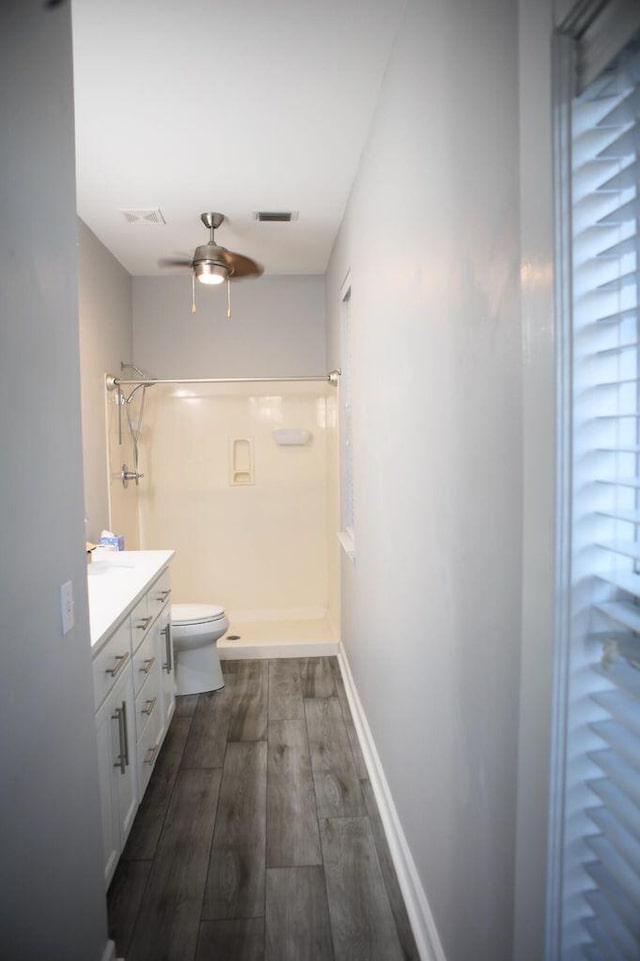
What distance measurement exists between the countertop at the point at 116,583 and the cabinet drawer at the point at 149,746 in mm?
541

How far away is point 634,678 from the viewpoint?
0.75 meters

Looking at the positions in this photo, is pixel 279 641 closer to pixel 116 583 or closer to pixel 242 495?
pixel 242 495

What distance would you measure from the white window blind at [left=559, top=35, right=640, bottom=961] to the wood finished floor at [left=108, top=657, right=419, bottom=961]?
1094mm

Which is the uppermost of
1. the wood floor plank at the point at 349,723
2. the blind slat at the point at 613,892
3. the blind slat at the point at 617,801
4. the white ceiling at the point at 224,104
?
the white ceiling at the point at 224,104

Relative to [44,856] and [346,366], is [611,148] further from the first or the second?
[346,366]

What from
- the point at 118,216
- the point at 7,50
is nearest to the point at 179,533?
the point at 118,216

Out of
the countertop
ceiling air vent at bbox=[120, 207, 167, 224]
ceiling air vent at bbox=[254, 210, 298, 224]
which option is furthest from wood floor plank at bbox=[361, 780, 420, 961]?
ceiling air vent at bbox=[120, 207, 167, 224]

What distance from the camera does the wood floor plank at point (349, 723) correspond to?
98.2 inches

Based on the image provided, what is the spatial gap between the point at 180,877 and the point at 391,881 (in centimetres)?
67

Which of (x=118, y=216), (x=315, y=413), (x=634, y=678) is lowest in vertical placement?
(x=634, y=678)

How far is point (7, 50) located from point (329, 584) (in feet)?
12.2

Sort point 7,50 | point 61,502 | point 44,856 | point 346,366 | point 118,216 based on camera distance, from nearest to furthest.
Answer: point 7,50 → point 44,856 → point 61,502 → point 118,216 → point 346,366

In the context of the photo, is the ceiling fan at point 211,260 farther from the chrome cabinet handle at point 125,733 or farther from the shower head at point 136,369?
the chrome cabinet handle at point 125,733

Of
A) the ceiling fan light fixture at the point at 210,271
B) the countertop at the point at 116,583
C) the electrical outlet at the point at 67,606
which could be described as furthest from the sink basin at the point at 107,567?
the ceiling fan light fixture at the point at 210,271
